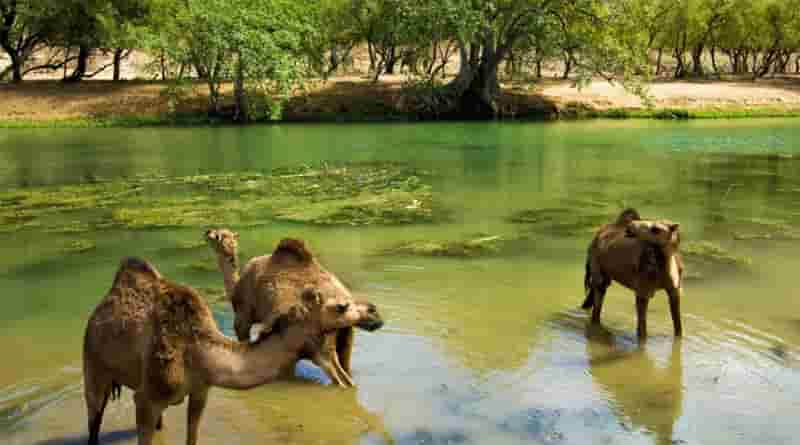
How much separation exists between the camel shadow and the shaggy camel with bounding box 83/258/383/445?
0.74 metres

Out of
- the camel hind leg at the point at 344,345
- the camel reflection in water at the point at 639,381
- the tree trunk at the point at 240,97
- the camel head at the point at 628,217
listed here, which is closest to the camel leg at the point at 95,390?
the camel hind leg at the point at 344,345

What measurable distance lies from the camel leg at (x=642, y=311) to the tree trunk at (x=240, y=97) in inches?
1460

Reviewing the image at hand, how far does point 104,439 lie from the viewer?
21.2 ft

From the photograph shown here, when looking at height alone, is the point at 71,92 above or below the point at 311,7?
below

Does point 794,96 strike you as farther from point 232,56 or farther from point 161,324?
point 161,324

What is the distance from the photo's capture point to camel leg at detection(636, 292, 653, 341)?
8.43 meters

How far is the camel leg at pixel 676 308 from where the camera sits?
8.28m

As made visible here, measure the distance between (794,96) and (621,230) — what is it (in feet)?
161

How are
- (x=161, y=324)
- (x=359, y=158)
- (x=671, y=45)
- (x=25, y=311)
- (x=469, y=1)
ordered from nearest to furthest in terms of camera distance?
(x=161, y=324) < (x=25, y=311) < (x=359, y=158) < (x=469, y=1) < (x=671, y=45)

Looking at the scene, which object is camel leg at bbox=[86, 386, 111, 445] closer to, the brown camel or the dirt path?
the brown camel

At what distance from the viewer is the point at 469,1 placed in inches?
1671

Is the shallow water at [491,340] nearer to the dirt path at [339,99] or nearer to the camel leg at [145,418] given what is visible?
the camel leg at [145,418]

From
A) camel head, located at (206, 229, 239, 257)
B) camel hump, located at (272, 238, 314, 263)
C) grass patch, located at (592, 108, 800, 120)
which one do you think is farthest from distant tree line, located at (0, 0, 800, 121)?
camel hump, located at (272, 238, 314, 263)

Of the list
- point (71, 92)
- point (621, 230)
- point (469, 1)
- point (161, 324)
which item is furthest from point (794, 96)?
point (161, 324)
